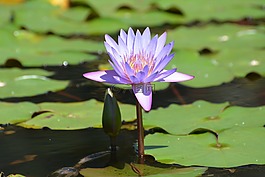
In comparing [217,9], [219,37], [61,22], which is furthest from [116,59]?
[217,9]

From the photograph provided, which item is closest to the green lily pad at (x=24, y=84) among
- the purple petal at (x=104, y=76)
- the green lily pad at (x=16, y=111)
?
the green lily pad at (x=16, y=111)

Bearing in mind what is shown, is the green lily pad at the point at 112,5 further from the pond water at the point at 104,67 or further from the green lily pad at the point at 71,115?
the green lily pad at the point at 71,115

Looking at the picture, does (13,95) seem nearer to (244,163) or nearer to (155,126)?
(155,126)

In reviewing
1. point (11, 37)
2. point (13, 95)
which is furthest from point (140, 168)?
point (11, 37)

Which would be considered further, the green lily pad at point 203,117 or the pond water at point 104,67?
the green lily pad at point 203,117

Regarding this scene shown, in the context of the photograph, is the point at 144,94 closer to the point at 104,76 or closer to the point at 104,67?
the point at 104,76

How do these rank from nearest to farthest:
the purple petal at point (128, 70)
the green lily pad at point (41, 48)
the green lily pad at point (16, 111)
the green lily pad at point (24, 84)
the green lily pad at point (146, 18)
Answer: the purple petal at point (128, 70), the green lily pad at point (16, 111), the green lily pad at point (24, 84), the green lily pad at point (41, 48), the green lily pad at point (146, 18)

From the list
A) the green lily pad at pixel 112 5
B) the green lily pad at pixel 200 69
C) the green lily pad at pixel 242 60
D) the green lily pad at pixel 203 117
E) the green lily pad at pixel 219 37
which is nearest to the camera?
the green lily pad at pixel 203 117
